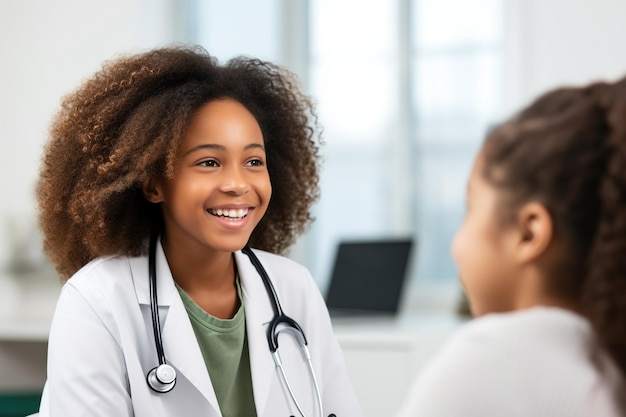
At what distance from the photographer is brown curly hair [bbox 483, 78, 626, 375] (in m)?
0.69

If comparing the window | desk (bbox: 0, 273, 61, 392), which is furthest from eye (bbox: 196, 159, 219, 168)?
the window

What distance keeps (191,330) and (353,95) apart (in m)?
2.23

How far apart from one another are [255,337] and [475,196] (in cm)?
75

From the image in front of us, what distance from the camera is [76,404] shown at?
130 centimetres

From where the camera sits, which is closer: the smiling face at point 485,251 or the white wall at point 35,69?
the smiling face at point 485,251

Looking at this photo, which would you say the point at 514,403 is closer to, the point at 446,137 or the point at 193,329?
the point at 193,329

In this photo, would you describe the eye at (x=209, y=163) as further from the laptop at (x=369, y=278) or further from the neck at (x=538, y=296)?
the laptop at (x=369, y=278)

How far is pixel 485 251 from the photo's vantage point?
79 centimetres

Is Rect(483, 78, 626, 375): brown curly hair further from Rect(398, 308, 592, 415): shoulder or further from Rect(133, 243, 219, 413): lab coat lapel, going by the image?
Rect(133, 243, 219, 413): lab coat lapel

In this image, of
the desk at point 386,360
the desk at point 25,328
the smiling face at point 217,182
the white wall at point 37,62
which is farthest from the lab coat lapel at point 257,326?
the white wall at point 37,62

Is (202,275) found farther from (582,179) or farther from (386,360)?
(386,360)

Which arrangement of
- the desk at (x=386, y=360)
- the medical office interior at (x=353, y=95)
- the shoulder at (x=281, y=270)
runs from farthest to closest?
the medical office interior at (x=353, y=95), the desk at (x=386, y=360), the shoulder at (x=281, y=270)

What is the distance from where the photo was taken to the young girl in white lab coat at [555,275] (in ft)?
2.29

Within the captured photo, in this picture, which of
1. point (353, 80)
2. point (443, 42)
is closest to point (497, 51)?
point (443, 42)
